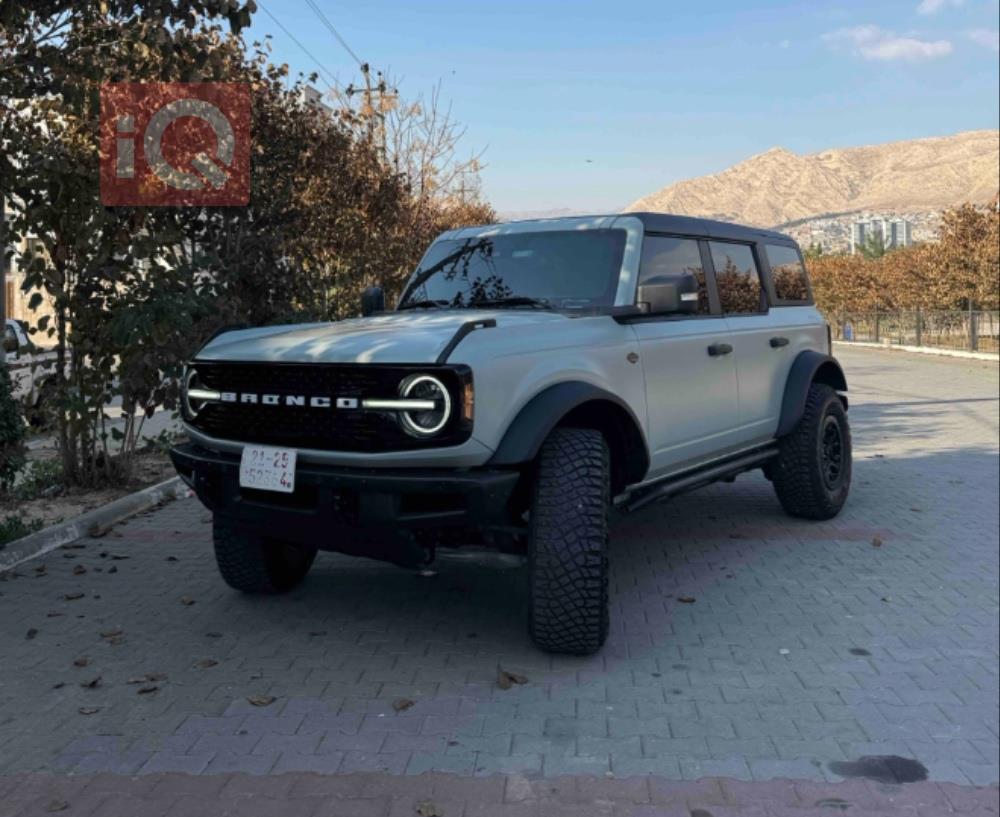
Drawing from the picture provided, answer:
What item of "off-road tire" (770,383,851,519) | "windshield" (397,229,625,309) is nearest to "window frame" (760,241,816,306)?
"off-road tire" (770,383,851,519)

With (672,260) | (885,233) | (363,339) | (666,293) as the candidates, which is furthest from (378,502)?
(885,233)

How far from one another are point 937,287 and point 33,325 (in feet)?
106

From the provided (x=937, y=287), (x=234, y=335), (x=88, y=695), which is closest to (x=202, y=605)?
(x=88, y=695)

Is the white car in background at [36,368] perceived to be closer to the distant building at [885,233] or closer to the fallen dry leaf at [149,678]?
the fallen dry leaf at [149,678]

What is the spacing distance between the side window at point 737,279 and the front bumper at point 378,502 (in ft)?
8.50

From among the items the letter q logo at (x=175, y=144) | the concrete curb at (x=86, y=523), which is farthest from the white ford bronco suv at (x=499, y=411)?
the letter q logo at (x=175, y=144)

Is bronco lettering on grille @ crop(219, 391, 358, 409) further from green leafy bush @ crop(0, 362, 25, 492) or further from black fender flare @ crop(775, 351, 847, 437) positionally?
black fender flare @ crop(775, 351, 847, 437)

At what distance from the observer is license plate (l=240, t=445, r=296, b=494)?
404 cm

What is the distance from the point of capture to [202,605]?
17.0 feet

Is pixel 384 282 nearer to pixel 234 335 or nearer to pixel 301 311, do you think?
pixel 301 311

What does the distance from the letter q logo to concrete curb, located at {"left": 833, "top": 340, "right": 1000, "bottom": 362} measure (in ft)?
77.4

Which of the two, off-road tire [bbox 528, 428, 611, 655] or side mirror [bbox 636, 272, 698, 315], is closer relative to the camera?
off-road tire [bbox 528, 428, 611, 655]

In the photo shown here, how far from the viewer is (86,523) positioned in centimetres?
681

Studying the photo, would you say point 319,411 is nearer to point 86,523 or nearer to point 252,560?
point 252,560
